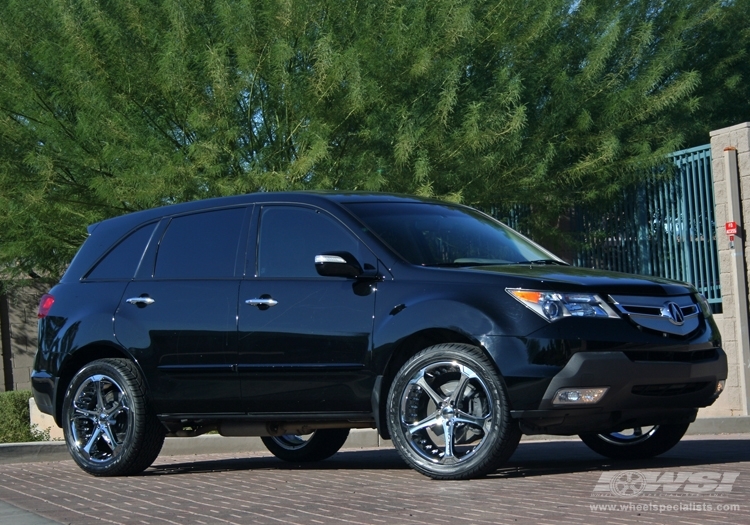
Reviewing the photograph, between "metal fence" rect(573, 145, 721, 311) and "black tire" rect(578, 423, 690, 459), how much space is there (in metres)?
5.95

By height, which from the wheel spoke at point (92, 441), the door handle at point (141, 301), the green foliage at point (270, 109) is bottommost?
the wheel spoke at point (92, 441)

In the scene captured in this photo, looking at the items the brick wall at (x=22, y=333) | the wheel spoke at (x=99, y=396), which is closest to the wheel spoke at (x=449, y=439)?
the wheel spoke at (x=99, y=396)

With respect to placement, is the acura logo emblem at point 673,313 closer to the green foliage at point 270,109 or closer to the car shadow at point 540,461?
the car shadow at point 540,461

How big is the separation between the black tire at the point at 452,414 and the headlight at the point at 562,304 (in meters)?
0.40

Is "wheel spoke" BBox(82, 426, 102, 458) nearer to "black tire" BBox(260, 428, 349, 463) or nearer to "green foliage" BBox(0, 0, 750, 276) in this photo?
"black tire" BBox(260, 428, 349, 463)

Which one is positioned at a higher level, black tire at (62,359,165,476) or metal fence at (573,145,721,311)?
metal fence at (573,145,721,311)

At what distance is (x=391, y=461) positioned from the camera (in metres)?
8.91

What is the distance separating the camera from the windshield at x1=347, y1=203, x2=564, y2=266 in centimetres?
754

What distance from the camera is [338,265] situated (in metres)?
7.27

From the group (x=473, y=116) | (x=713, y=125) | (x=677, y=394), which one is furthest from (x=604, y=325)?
(x=713, y=125)

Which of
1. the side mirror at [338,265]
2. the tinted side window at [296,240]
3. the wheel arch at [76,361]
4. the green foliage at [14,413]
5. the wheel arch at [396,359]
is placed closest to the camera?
the wheel arch at [396,359]

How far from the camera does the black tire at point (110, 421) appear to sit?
8262 mm

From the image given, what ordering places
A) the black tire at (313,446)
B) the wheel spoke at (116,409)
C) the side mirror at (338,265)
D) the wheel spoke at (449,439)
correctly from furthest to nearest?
the black tire at (313,446) < the wheel spoke at (116,409) < the side mirror at (338,265) < the wheel spoke at (449,439)

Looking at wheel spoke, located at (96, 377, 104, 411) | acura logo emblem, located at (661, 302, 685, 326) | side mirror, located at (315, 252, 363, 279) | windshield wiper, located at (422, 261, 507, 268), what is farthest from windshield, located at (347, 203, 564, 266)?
wheel spoke, located at (96, 377, 104, 411)
